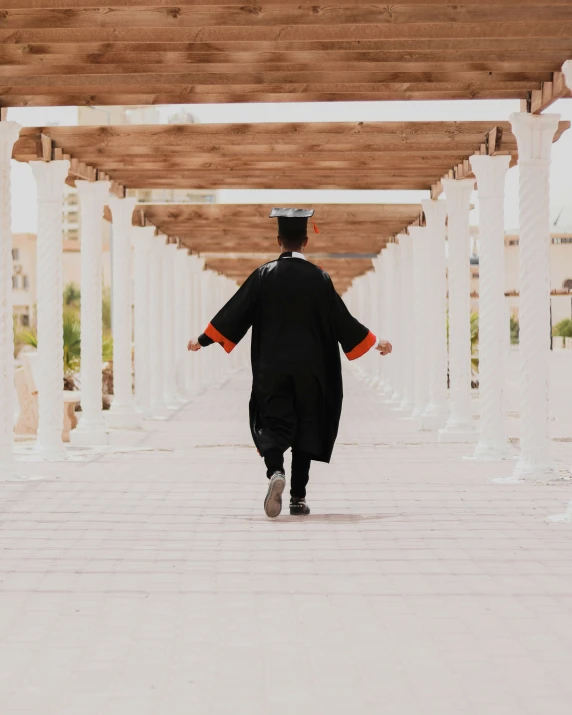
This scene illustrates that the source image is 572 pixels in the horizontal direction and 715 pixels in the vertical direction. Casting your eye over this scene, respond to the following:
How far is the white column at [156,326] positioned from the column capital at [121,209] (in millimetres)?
2723

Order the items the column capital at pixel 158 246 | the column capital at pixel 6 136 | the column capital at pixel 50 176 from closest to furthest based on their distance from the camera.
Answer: the column capital at pixel 6 136, the column capital at pixel 50 176, the column capital at pixel 158 246

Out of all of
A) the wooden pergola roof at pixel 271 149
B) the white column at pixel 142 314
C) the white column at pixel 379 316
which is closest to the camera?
the wooden pergola roof at pixel 271 149

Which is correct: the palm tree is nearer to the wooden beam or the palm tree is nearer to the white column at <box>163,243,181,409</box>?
the white column at <box>163,243,181,409</box>

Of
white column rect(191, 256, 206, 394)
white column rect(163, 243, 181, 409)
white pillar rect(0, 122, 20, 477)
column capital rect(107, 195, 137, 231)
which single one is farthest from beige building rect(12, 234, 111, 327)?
white pillar rect(0, 122, 20, 477)

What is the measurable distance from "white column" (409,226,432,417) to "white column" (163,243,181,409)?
4.89 meters

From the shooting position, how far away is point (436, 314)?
621 inches

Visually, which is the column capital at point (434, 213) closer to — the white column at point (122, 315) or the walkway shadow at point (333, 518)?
the white column at point (122, 315)

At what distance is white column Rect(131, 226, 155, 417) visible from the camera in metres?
17.5

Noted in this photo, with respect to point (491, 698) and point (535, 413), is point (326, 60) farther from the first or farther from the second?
point (491, 698)

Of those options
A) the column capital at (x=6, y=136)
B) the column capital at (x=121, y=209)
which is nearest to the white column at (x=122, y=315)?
the column capital at (x=121, y=209)

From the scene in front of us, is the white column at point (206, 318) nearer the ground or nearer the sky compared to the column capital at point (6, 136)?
nearer the ground

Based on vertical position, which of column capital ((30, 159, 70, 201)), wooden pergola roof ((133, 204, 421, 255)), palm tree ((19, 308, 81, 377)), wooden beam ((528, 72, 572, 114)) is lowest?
palm tree ((19, 308, 81, 377))

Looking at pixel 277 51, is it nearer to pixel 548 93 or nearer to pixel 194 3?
pixel 194 3

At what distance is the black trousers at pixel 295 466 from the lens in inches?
302
